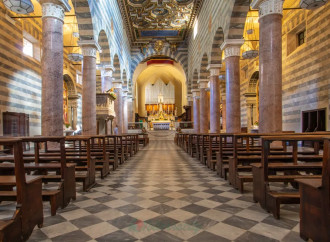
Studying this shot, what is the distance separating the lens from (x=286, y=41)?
12922 millimetres

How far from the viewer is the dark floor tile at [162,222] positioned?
9.35 ft

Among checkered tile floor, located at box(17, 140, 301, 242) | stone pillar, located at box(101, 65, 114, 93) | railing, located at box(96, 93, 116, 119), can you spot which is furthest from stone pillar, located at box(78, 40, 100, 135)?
checkered tile floor, located at box(17, 140, 301, 242)

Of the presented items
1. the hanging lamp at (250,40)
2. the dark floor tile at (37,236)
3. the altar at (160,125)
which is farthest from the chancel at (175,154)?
the altar at (160,125)

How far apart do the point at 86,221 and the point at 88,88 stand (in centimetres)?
768

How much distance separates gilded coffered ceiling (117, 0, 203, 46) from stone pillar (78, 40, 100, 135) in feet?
28.4

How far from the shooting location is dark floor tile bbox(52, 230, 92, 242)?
2.52 meters

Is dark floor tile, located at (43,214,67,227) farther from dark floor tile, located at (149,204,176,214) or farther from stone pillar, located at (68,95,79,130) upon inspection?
stone pillar, located at (68,95,79,130)

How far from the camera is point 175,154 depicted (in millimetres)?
10375

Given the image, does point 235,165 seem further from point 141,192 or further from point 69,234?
point 69,234

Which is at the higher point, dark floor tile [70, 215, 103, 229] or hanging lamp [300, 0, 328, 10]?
hanging lamp [300, 0, 328, 10]

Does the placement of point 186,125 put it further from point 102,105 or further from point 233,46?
point 233,46

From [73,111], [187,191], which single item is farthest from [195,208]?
[73,111]

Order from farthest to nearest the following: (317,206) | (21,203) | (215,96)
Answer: (215,96)
(21,203)
(317,206)

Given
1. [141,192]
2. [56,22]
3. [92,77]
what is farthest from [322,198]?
[92,77]
